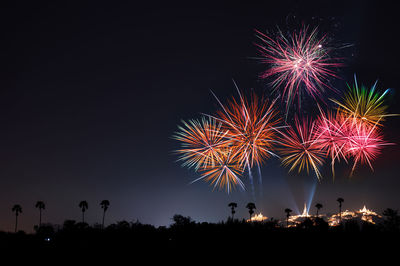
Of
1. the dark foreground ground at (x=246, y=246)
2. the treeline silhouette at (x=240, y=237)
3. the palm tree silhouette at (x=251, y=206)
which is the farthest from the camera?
the palm tree silhouette at (x=251, y=206)

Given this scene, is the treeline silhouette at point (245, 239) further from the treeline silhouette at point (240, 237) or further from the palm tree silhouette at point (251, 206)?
the palm tree silhouette at point (251, 206)

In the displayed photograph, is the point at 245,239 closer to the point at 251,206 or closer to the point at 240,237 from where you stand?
the point at 240,237

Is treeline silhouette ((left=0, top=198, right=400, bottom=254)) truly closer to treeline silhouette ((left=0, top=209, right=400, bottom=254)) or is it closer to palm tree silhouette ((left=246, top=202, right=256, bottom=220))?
treeline silhouette ((left=0, top=209, right=400, bottom=254))

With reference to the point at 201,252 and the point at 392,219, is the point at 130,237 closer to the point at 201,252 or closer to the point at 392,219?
the point at 201,252

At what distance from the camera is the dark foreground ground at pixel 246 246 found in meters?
15.1

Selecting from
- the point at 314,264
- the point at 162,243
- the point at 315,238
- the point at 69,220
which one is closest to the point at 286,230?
the point at 315,238

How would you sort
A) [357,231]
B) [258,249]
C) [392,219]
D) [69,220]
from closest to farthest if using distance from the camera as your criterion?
1. [258,249]
2. [357,231]
3. [392,219]
4. [69,220]

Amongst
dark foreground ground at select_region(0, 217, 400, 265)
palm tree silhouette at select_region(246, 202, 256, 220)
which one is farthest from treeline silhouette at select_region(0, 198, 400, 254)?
palm tree silhouette at select_region(246, 202, 256, 220)

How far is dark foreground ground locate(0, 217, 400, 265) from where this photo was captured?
15078mm

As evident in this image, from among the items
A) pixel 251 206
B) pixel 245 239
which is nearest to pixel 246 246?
pixel 245 239

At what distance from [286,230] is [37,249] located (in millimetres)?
14672

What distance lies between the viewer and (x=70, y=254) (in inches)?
694

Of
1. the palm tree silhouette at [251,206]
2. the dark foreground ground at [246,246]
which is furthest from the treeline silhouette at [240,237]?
the palm tree silhouette at [251,206]

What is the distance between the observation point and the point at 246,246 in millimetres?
16750
